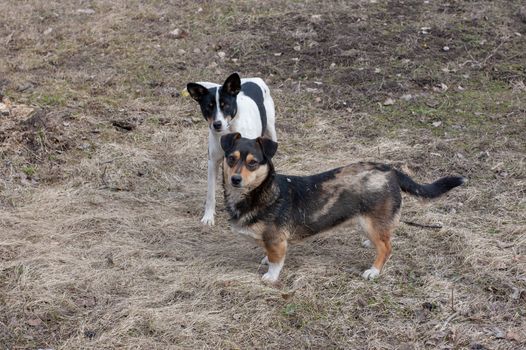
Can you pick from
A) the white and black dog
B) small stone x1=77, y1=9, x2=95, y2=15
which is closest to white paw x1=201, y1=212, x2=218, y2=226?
the white and black dog

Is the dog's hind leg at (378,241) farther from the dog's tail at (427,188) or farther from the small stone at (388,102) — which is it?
the small stone at (388,102)

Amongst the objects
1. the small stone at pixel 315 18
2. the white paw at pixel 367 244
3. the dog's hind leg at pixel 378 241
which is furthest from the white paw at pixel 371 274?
the small stone at pixel 315 18

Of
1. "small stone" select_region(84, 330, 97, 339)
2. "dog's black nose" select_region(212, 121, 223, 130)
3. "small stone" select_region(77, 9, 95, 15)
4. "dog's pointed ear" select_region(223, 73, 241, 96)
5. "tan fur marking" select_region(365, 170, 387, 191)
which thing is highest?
"dog's pointed ear" select_region(223, 73, 241, 96)

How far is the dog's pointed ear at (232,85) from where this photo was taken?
5.91 meters

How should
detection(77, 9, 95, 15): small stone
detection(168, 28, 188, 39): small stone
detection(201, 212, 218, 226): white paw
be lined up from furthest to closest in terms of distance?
detection(77, 9, 95, 15): small stone
detection(168, 28, 188, 39): small stone
detection(201, 212, 218, 226): white paw

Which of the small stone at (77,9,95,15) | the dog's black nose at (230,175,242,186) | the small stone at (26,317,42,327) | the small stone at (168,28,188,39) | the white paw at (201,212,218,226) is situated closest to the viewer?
the small stone at (26,317,42,327)

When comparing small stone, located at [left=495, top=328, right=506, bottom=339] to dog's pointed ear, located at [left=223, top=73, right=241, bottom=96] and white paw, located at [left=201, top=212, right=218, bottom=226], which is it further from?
dog's pointed ear, located at [left=223, top=73, right=241, bottom=96]

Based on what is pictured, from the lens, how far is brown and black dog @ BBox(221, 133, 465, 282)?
203 inches

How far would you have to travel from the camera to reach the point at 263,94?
6926mm

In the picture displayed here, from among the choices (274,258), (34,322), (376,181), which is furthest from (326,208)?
(34,322)

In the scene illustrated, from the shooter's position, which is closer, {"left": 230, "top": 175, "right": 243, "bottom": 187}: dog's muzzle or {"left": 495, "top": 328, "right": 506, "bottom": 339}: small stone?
{"left": 495, "top": 328, "right": 506, "bottom": 339}: small stone

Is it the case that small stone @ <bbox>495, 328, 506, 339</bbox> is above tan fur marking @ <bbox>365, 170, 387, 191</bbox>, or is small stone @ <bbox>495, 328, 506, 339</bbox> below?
below

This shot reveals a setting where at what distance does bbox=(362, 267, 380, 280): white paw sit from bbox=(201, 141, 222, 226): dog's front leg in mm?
1730

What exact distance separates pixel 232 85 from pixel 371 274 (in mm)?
2135
